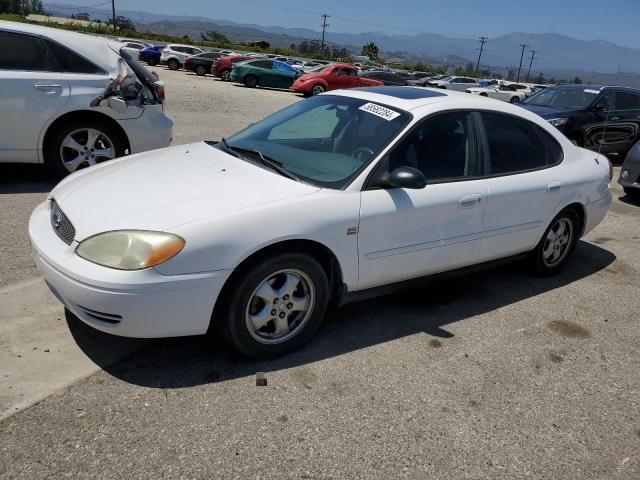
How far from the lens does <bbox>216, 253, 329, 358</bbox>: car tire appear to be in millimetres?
3018

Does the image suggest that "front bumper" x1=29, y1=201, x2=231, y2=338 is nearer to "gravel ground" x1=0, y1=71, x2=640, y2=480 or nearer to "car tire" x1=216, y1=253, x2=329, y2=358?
"car tire" x1=216, y1=253, x2=329, y2=358

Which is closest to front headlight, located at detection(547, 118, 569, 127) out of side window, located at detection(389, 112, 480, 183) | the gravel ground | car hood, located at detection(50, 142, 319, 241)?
the gravel ground

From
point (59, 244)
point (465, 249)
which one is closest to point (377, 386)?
point (465, 249)

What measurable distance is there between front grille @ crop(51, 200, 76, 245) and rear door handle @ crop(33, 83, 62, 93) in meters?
2.93

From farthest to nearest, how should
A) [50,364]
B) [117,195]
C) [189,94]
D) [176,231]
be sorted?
1. [189,94]
2. [117,195]
3. [50,364]
4. [176,231]

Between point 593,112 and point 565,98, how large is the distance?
71 centimetres

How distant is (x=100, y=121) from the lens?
6105mm

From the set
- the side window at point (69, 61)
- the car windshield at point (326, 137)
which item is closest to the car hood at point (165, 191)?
the car windshield at point (326, 137)

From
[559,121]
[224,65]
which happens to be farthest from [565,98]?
[224,65]

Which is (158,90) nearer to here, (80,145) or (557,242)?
(80,145)

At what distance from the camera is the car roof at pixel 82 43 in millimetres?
5948

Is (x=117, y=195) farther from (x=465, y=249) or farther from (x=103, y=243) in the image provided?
(x=465, y=249)

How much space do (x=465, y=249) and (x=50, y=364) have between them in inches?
107

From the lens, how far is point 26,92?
571 centimetres
